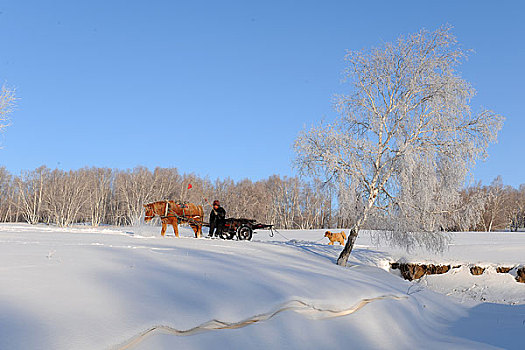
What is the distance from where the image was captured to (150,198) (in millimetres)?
48469

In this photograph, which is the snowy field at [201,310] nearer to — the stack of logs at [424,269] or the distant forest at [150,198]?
the stack of logs at [424,269]

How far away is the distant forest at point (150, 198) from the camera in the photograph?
160 feet

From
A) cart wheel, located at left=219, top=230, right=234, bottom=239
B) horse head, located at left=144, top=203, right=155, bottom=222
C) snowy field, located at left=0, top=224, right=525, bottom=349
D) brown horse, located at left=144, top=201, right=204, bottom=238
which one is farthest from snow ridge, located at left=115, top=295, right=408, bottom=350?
horse head, located at left=144, top=203, right=155, bottom=222

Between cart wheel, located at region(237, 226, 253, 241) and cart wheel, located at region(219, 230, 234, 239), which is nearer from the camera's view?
cart wheel, located at region(219, 230, 234, 239)

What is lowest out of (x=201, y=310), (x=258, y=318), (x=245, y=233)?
(x=258, y=318)

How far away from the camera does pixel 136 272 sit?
A: 481 cm

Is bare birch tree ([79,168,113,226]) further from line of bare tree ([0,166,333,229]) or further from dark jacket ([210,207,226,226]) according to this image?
dark jacket ([210,207,226,226])

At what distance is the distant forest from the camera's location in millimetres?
48656

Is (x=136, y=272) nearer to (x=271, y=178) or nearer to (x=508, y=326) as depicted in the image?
(x=508, y=326)

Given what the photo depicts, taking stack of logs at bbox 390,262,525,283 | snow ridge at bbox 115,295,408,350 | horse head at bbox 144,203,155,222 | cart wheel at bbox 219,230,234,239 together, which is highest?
horse head at bbox 144,203,155,222

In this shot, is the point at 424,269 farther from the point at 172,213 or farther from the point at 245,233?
the point at 172,213

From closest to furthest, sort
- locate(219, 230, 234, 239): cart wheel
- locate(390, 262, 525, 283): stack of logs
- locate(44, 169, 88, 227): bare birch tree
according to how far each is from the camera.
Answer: locate(390, 262, 525, 283): stack of logs, locate(219, 230, 234, 239): cart wheel, locate(44, 169, 88, 227): bare birch tree

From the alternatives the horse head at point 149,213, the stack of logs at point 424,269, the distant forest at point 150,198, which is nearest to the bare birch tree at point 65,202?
the distant forest at point 150,198

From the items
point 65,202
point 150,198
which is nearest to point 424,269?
point 150,198
